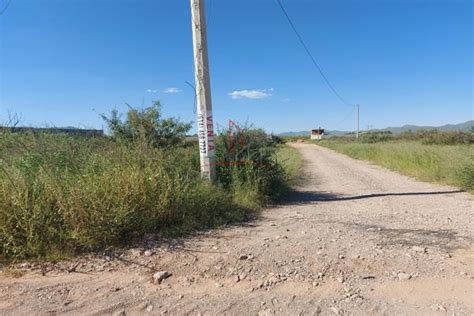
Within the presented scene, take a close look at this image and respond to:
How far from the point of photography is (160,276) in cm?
358

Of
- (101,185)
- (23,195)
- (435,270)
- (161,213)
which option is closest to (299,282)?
(435,270)

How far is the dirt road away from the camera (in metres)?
3.04

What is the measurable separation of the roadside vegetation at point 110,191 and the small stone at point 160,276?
1.01 metres

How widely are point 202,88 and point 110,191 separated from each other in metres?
2.94

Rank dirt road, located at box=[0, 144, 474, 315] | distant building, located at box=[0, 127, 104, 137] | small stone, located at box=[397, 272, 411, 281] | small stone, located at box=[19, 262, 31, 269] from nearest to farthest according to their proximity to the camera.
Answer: dirt road, located at box=[0, 144, 474, 315], small stone, located at box=[397, 272, 411, 281], small stone, located at box=[19, 262, 31, 269], distant building, located at box=[0, 127, 104, 137]

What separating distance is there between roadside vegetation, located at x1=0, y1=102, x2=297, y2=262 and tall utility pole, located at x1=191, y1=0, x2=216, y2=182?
39 cm

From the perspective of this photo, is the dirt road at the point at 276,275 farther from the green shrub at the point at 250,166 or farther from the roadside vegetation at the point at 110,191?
the green shrub at the point at 250,166

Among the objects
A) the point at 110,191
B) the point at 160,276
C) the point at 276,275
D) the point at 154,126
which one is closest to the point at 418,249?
the point at 276,275

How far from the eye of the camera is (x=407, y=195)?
8.49m

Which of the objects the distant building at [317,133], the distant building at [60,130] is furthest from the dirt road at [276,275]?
the distant building at [317,133]

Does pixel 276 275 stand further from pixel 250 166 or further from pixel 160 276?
pixel 250 166

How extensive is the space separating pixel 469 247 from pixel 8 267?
5.36 metres

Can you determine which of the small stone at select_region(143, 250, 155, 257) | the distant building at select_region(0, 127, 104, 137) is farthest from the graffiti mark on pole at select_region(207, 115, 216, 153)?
the distant building at select_region(0, 127, 104, 137)

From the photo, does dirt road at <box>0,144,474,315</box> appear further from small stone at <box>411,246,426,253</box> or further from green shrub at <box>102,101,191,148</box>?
green shrub at <box>102,101,191,148</box>
